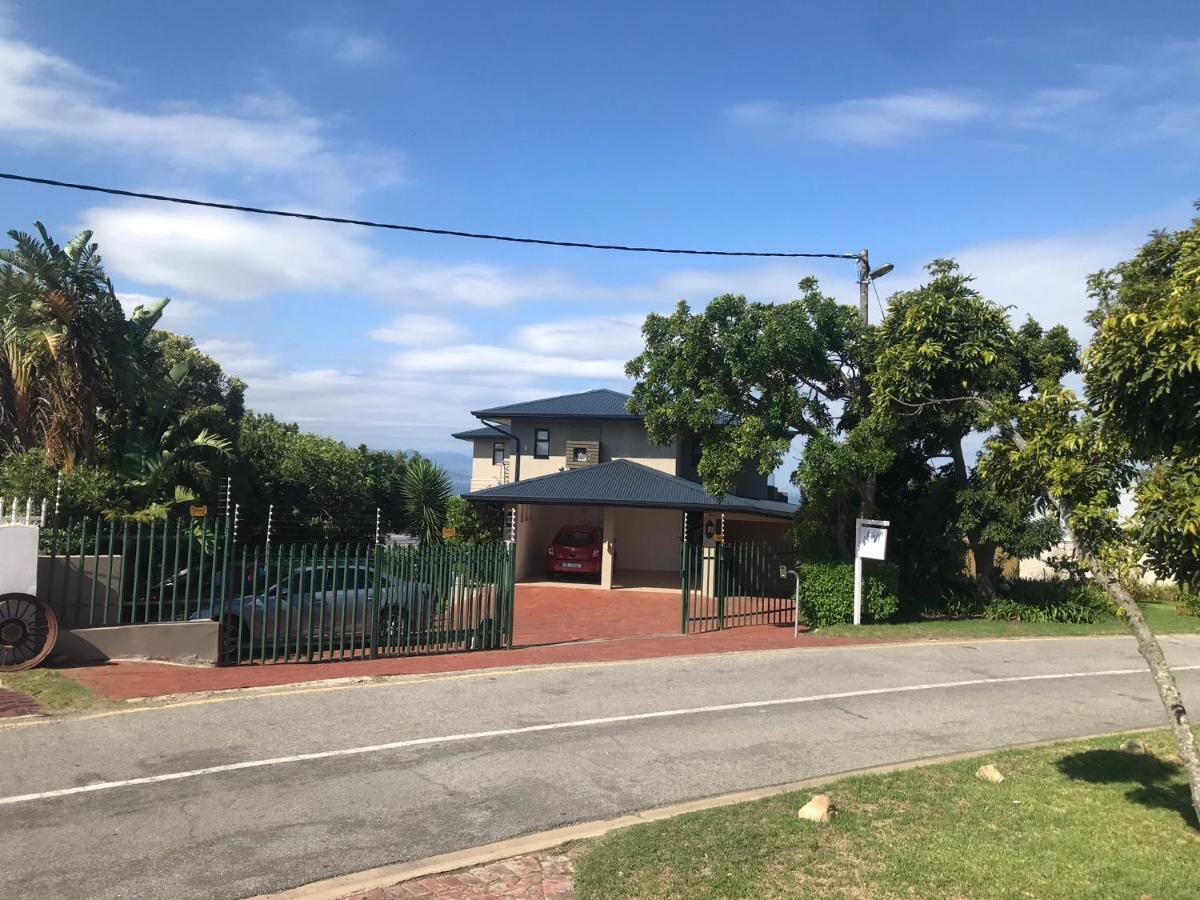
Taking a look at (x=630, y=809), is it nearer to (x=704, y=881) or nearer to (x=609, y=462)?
(x=704, y=881)

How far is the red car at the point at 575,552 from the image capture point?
1077 inches

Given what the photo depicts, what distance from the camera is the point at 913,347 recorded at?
881 centimetres

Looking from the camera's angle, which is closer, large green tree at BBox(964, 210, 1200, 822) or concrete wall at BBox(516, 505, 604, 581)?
large green tree at BBox(964, 210, 1200, 822)

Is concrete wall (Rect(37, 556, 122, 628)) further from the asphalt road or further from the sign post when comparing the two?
the sign post

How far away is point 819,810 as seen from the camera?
6441mm

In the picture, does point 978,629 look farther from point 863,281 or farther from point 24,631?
point 24,631

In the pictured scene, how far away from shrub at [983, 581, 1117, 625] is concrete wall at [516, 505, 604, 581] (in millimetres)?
12173

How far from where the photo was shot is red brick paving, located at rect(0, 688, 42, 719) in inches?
371

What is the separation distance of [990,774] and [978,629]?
11766 mm

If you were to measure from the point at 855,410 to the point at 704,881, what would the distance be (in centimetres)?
1487

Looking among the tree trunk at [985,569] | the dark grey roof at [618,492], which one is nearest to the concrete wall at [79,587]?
the dark grey roof at [618,492]

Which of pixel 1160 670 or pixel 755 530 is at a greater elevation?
pixel 755 530

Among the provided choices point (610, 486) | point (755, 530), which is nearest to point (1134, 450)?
point (610, 486)

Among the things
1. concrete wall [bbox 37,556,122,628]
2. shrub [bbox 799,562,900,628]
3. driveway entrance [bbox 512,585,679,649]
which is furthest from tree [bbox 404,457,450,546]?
concrete wall [bbox 37,556,122,628]
